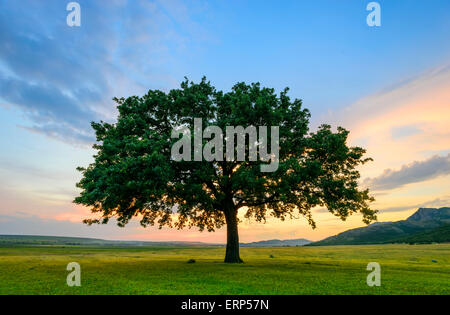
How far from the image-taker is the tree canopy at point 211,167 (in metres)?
25.4

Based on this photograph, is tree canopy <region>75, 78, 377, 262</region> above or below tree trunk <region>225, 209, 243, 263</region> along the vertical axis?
above

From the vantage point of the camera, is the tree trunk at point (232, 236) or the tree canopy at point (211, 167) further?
the tree trunk at point (232, 236)

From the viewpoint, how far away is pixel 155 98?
32969 mm

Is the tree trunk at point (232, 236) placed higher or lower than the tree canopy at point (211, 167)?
lower

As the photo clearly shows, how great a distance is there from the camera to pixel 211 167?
99.7 ft

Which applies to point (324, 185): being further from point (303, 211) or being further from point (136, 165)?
point (136, 165)

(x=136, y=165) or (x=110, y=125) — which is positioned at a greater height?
(x=110, y=125)

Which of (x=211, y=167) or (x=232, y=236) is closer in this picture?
(x=211, y=167)

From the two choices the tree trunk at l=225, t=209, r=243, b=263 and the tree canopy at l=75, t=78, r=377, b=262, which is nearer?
the tree canopy at l=75, t=78, r=377, b=262

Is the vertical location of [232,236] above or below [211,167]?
below

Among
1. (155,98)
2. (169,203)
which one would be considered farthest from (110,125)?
(169,203)

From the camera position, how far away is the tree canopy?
2542 centimetres

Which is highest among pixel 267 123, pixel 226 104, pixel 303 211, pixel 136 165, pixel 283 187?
pixel 226 104
